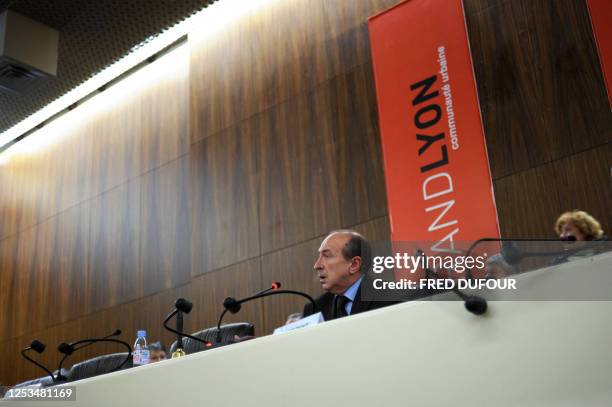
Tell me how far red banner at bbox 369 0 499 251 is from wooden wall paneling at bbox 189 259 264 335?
3.80 feet

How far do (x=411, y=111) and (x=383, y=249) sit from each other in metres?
2.57

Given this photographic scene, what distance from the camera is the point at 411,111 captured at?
383cm

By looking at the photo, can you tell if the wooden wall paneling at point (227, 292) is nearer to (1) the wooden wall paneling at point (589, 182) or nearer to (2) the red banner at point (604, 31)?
(1) the wooden wall paneling at point (589, 182)

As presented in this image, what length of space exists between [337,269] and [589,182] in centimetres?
135

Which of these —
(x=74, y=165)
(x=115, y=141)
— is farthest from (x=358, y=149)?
(x=74, y=165)

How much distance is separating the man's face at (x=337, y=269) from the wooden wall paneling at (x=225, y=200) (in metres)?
1.86

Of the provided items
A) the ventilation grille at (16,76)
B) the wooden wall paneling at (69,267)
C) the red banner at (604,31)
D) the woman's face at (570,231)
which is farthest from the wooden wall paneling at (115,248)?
the red banner at (604,31)

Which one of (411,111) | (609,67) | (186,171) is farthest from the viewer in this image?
(186,171)

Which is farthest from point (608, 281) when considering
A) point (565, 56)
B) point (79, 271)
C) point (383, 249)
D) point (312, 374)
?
point (79, 271)

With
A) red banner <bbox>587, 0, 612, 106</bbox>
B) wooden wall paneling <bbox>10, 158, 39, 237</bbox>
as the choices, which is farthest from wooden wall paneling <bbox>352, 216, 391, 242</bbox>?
wooden wall paneling <bbox>10, 158, 39, 237</bbox>

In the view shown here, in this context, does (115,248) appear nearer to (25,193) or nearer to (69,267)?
(69,267)

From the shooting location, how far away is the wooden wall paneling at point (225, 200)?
15.4 feet

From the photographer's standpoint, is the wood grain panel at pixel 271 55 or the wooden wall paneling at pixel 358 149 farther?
the wood grain panel at pixel 271 55

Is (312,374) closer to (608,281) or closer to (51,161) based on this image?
(608,281)
